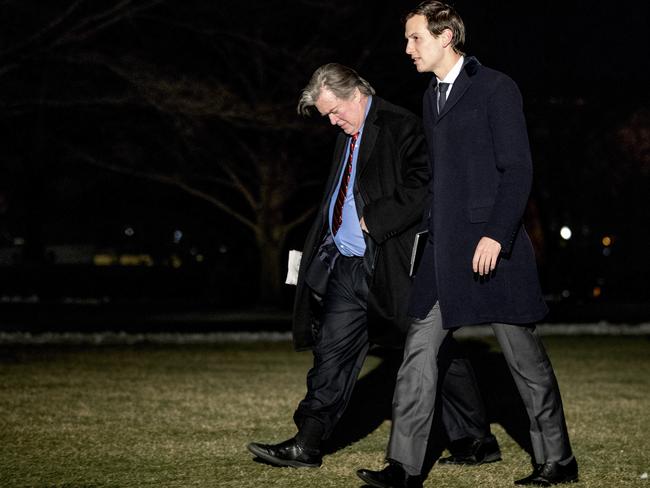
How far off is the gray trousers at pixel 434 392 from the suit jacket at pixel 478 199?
151 millimetres

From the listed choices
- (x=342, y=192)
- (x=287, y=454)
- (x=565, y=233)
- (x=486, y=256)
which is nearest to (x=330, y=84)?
(x=342, y=192)

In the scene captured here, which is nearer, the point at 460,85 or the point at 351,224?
the point at 460,85

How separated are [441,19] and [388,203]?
0.89 m

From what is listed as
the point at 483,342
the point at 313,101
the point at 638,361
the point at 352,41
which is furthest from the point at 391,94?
the point at 313,101

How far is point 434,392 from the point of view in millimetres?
4977

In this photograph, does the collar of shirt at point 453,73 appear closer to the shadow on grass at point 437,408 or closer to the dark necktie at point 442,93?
the dark necktie at point 442,93

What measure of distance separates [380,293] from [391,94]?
1851cm

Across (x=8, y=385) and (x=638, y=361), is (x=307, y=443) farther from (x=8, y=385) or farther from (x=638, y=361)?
(x=638, y=361)

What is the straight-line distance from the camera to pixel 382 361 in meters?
11.9

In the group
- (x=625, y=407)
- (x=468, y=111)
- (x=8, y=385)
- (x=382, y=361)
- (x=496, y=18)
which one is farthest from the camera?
(x=496, y=18)

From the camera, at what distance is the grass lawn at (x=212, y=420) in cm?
558

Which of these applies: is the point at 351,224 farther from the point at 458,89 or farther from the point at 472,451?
the point at 472,451

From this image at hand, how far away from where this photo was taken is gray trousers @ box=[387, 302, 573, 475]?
4.93 metres

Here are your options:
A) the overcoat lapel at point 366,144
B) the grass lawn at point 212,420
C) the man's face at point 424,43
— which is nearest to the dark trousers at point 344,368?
the grass lawn at point 212,420
